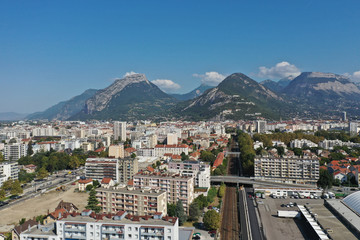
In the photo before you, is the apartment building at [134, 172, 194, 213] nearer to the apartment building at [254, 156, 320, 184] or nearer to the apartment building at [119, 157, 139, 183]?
the apartment building at [119, 157, 139, 183]

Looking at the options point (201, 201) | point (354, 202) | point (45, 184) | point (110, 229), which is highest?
point (110, 229)

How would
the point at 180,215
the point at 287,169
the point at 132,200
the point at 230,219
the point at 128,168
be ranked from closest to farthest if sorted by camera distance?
the point at 132,200, the point at 180,215, the point at 230,219, the point at 128,168, the point at 287,169

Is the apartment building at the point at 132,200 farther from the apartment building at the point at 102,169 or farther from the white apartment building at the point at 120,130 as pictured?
the white apartment building at the point at 120,130

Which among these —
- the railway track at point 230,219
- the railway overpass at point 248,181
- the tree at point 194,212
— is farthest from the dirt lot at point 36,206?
the railway overpass at point 248,181

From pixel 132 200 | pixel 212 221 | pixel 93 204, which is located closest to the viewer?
pixel 212 221

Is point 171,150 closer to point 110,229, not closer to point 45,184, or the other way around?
point 45,184

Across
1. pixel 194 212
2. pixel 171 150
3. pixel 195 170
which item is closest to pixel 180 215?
pixel 194 212
